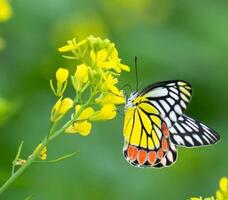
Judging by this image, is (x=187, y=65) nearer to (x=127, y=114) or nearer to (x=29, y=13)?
(x=29, y=13)

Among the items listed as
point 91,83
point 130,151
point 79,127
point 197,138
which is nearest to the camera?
point 91,83

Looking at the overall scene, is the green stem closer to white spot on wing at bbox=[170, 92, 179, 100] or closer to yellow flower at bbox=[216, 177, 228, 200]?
yellow flower at bbox=[216, 177, 228, 200]

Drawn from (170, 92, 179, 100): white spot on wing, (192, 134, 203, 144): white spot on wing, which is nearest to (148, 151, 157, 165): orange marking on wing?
(192, 134, 203, 144): white spot on wing

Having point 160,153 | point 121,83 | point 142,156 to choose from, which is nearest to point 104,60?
point 142,156

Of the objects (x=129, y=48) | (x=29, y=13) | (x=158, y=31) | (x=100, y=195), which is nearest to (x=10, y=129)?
(x=100, y=195)

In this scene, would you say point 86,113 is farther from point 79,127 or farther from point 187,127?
point 187,127

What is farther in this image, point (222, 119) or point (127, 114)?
point (222, 119)
